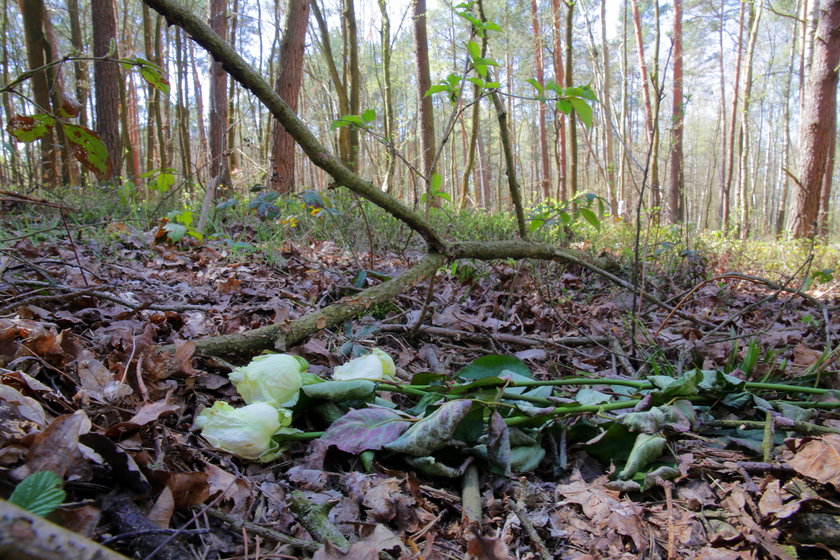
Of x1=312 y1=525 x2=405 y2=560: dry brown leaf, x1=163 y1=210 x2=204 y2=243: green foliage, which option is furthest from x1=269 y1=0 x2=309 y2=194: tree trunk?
x1=312 y1=525 x2=405 y2=560: dry brown leaf

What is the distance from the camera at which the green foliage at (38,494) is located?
0.55m

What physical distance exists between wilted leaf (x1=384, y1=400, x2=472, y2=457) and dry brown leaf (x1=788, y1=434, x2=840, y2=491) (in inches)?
28.0

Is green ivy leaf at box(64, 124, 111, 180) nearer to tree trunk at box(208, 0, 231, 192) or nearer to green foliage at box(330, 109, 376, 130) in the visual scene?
green foliage at box(330, 109, 376, 130)

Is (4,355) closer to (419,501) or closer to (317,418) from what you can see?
(317,418)

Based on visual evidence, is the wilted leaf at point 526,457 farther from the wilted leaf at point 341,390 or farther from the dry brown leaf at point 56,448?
the dry brown leaf at point 56,448

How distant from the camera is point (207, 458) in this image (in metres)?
1.05

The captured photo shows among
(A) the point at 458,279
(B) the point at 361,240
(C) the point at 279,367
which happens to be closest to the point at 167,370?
(C) the point at 279,367

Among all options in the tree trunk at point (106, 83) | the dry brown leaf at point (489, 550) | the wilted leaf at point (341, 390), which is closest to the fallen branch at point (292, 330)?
the wilted leaf at point (341, 390)

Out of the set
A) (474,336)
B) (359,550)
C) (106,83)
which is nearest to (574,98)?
(474,336)

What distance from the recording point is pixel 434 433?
1053mm

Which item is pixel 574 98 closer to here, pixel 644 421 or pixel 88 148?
pixel 644 421

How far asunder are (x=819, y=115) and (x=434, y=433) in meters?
8.30

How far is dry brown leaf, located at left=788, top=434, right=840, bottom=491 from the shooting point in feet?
3.08

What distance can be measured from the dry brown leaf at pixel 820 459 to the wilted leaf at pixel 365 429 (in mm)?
859
